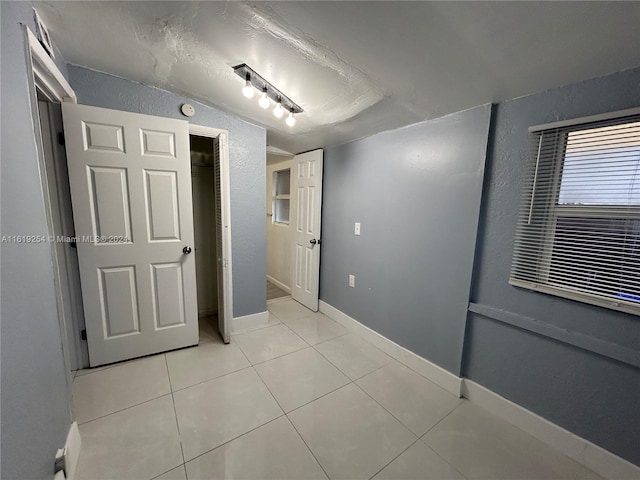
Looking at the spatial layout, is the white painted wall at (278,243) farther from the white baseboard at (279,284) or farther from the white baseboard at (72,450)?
the white baseboard at (72,450)

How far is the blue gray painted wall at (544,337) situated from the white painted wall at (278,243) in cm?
264

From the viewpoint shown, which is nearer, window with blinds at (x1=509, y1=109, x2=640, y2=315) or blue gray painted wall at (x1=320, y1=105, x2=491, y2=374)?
window with blinds at (x1=509, y1=109, x2=640, y2=315)

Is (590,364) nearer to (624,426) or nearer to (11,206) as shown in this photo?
(624,426)

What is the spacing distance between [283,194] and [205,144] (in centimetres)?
140

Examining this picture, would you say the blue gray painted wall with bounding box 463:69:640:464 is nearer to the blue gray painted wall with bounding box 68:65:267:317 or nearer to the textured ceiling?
the textured ceiling

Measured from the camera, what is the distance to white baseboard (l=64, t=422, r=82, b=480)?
114 centimetres

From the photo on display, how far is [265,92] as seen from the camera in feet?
5.62

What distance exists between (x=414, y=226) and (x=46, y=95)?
2644 mm

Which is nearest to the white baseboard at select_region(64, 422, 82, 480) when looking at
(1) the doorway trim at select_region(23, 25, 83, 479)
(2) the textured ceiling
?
(1) the doorway trim at select_region(23, 25, 83, 479)

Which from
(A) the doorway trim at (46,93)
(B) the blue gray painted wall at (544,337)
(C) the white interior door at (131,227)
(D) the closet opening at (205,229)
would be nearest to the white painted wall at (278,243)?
(D) the closet opening at (205,229)

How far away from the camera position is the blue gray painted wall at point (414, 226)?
5.64ft

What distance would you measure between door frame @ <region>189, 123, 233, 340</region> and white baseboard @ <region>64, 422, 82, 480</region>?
1.14 m

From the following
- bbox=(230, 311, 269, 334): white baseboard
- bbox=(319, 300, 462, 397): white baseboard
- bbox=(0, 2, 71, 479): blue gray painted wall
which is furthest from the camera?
bbox=(230, 311, 269, 334): white baseboard

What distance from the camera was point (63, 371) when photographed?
1.28 m
